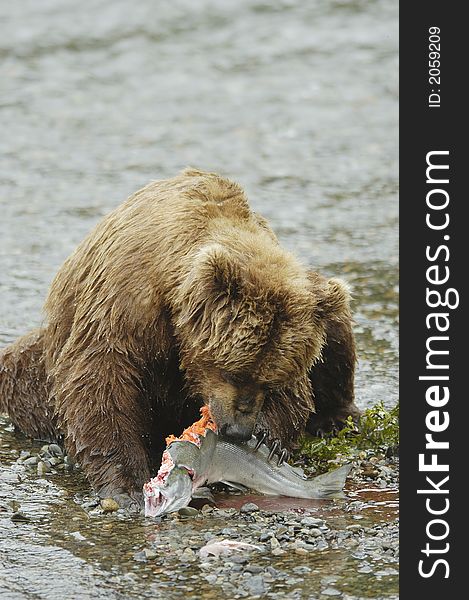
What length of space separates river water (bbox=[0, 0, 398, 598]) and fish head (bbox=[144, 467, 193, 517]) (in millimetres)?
2120

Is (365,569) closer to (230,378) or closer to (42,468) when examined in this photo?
(230,378)

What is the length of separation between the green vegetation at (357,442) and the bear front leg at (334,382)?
28 centimetres

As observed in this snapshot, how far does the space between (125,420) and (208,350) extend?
833mm

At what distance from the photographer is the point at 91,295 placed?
301 inches

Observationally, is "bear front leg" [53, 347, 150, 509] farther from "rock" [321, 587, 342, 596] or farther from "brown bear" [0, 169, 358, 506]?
"rock" [321, 587, 342, 596]

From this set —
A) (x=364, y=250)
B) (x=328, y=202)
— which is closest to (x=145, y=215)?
(x=364, y=250)

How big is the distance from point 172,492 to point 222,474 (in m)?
0.47

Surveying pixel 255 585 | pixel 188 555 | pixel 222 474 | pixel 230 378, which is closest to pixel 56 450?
pixel 222 474

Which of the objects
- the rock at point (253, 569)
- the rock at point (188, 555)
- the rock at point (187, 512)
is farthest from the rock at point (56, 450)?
the rock at point (253, 569)

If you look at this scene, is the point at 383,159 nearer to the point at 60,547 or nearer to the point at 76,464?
the point at 76,464

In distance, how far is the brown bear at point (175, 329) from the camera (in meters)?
6.87

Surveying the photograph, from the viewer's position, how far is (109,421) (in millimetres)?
7457

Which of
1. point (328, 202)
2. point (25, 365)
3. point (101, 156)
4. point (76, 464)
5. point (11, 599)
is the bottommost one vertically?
point (11, 599)

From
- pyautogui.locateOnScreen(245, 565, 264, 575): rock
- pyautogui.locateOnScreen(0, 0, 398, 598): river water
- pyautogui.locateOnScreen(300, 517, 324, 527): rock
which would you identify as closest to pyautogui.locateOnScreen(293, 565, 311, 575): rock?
pyautogui.locateOnScreen(245, 565, 264, 575): rock
